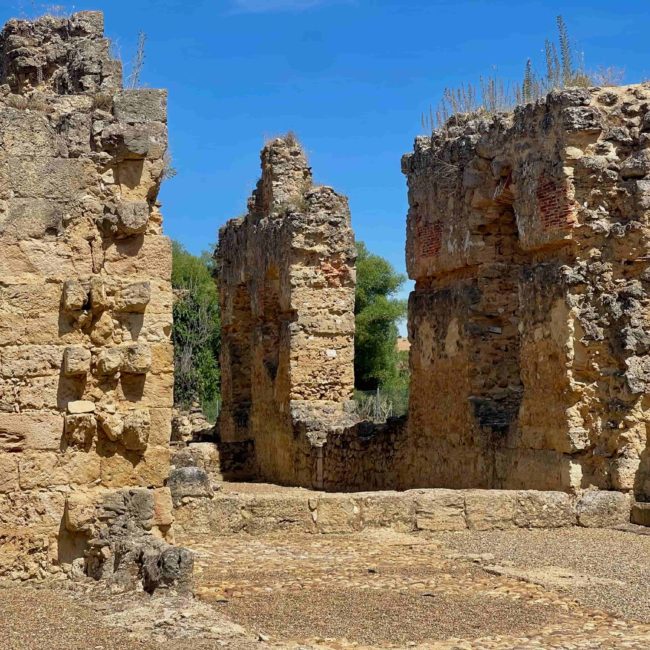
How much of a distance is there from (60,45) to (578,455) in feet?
21.5

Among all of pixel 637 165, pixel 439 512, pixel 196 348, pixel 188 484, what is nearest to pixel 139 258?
pixel 188 484

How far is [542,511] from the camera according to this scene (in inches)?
421

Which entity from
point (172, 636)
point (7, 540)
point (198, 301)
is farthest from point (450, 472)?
point (198, 301)

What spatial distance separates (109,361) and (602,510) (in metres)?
5.17

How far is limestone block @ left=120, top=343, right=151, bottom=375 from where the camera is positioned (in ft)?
25.8

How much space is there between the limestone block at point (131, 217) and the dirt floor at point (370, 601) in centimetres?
234

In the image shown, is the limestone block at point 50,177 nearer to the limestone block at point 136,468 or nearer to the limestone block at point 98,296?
the limestone block at point 98,296

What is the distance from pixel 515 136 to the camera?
13.1 meters

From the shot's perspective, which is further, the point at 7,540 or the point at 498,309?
the point at 498,309

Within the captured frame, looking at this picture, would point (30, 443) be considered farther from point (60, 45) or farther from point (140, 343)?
point (60, 45)

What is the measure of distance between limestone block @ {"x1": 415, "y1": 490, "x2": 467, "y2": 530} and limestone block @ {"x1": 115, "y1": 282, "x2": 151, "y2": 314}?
12.0ft

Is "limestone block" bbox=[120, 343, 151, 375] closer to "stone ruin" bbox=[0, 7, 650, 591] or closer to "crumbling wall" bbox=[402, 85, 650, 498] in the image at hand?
"stone ruin" bbox=[0, 7, 650, 591]

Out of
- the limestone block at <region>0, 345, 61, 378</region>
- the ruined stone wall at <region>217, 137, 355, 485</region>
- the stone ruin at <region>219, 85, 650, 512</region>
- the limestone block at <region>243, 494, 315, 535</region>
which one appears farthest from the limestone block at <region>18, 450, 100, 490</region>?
the ruined stone wall at <region>217, 137, 355, 485</region>

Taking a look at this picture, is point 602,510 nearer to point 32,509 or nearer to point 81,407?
point 81,407
